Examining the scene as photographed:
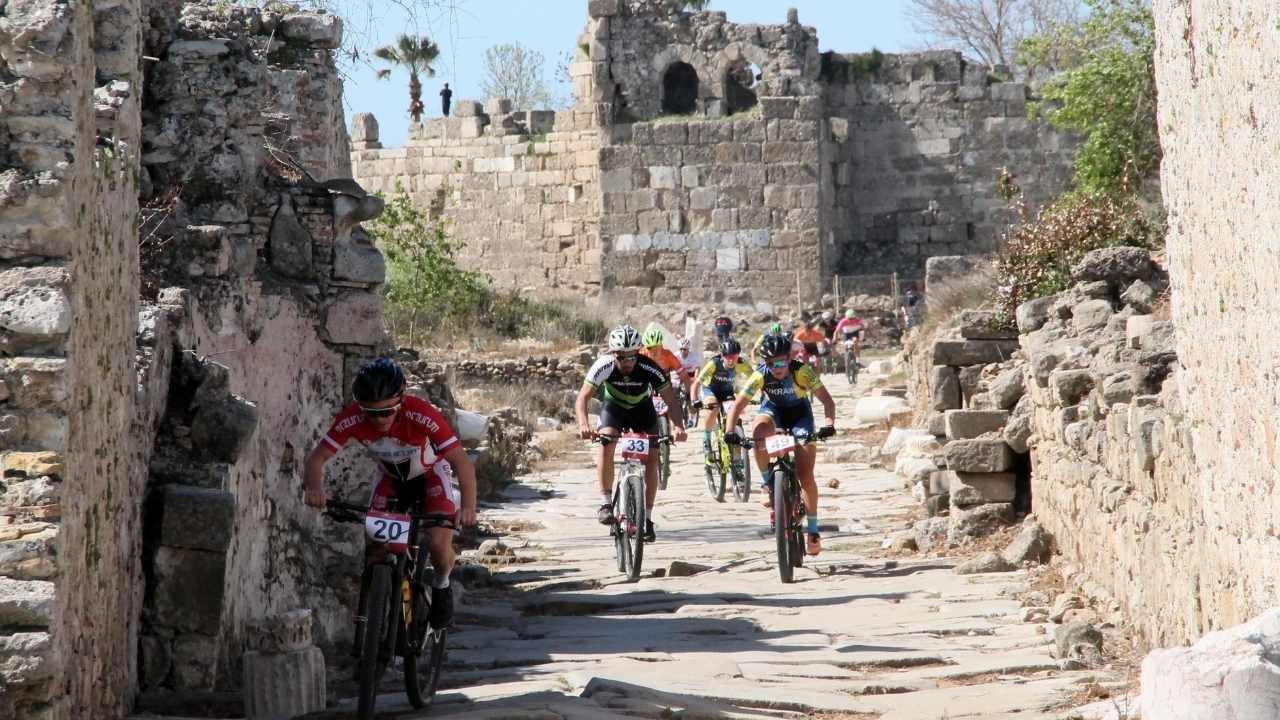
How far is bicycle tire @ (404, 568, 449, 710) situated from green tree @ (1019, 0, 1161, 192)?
1632 cm

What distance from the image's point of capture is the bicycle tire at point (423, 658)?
7.41m

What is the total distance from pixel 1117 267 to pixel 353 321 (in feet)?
20.6

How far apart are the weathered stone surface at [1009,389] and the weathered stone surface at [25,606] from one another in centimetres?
975

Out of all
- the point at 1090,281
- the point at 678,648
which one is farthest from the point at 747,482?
the point at 678,648

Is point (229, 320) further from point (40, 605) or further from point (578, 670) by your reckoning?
point (40, 605)

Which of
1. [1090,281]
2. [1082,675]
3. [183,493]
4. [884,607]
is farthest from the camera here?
[1090,281]

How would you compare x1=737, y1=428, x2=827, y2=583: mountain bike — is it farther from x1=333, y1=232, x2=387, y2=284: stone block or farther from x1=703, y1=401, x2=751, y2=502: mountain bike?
x1=703, y1=401, x2=751, y2=502: mountain bike

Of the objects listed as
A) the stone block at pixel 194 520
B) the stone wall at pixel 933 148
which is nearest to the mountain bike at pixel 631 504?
the stone block at pixel 194 520

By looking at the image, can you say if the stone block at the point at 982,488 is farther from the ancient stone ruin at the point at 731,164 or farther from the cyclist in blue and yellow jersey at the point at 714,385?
the ancient stone ruin at the point at 731,164

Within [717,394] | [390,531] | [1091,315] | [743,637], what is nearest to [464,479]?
[390,531]

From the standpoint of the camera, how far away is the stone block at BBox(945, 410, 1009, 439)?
13727 mm

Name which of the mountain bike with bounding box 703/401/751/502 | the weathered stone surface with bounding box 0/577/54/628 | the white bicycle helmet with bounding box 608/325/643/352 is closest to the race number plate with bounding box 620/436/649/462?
the white bicycle helmet with bounding box 608/325/643/352

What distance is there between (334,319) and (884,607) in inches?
144

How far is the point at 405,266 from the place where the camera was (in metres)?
33.6
